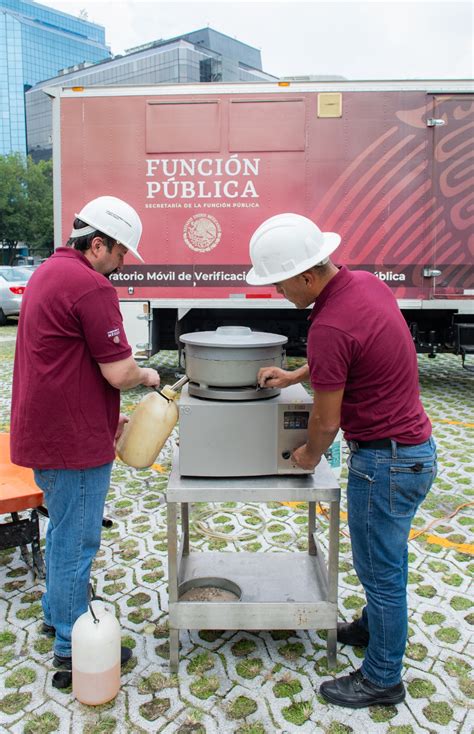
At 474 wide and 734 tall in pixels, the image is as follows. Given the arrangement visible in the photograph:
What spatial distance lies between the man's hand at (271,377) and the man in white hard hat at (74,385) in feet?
1.55

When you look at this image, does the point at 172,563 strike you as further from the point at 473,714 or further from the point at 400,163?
the point at 400,163

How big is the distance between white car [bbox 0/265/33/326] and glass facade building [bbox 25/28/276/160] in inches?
2255

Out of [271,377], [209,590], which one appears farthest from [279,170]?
[209,590]

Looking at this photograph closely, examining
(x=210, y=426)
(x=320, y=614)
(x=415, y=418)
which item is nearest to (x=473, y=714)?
(x=320, y=614)

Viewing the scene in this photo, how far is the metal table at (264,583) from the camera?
2307mm

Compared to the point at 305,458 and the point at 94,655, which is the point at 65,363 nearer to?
the point at 305,458

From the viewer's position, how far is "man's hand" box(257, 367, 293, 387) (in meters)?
2.24

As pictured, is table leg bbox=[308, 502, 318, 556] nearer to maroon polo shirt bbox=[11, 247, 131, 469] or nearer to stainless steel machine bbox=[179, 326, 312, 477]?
stainless steel machine bbox=[179, 326, 312, 477]

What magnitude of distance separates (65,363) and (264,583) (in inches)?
57.7

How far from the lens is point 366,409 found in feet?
6.91

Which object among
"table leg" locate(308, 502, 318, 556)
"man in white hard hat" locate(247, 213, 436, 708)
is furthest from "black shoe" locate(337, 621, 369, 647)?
"table leg" locate(308, 502, 318, 556)

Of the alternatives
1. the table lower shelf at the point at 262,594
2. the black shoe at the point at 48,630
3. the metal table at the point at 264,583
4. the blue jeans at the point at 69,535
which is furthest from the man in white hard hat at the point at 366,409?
the black shoe at the point at 48,630

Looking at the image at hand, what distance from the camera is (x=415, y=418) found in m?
2.13

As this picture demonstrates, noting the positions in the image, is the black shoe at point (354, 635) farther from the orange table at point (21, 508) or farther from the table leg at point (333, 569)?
the orange table at point (21, 508)
